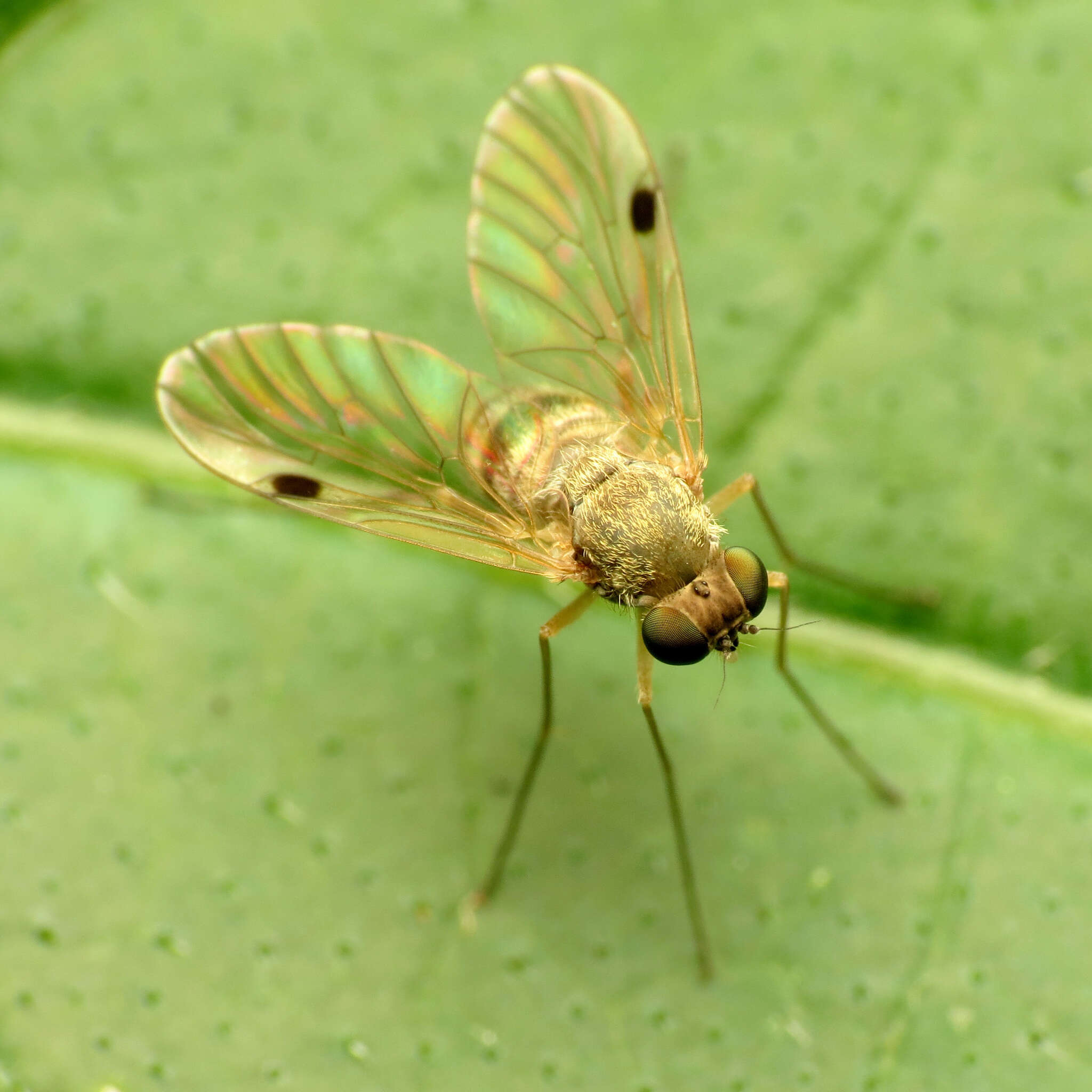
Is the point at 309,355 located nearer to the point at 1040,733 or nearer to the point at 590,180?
the point at 590,180

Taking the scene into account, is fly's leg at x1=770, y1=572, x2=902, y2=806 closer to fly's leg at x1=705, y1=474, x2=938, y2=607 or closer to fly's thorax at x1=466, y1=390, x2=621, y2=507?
fly's leg at x1=705, y1=474, x2=938, y2=607

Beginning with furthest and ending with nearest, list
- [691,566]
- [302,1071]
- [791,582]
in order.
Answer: [791,582], [302,1071], [691,566]

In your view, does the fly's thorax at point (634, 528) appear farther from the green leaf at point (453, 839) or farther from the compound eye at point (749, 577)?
the green leaf at point (453, 839)

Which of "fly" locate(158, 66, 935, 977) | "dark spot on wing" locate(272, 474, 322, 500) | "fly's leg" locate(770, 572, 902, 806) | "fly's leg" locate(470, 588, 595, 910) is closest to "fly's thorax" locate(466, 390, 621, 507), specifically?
"fly" locate(158, 66, 935, 977)

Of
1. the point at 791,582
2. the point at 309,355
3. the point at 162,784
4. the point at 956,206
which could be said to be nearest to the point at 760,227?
the point at 956,206

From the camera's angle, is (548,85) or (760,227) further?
(760,227)

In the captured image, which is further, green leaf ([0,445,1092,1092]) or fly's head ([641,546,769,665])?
green leaf ([0,445,1092,1092])

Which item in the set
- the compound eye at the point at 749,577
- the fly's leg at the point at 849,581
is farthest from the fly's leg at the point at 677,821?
the fly's leg at the point at 849,581
